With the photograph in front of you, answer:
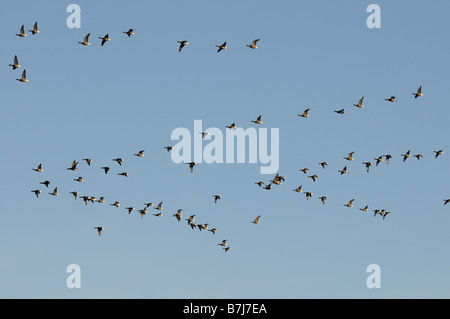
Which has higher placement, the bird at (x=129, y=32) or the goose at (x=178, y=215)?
the bird at (x=129, y=32)

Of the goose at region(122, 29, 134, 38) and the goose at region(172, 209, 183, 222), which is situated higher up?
the goose at region(122, 29, 134, 38)

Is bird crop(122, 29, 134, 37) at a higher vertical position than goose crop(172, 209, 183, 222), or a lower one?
higher

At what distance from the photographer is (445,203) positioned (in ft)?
481

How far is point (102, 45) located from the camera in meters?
128

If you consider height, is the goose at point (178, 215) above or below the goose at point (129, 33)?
below
